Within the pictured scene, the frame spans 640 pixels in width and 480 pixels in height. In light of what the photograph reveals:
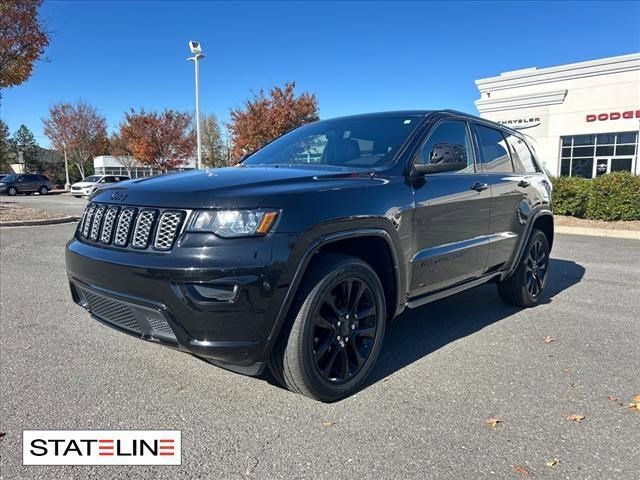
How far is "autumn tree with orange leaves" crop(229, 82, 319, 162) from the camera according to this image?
29.3m

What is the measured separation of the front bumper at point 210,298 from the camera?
7.75 feet

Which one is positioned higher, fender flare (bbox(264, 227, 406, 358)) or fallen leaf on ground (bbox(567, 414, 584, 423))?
fender flare (bbox(264, 227, 406, 358))

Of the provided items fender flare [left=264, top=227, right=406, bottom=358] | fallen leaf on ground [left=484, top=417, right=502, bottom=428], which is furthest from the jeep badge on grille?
fallen leaf on ground [left=484, top=417, right=502, bottom=428]

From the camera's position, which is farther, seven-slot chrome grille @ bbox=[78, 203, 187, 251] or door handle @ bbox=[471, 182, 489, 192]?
door handle @ bbox=[471, 182, 489, 192]

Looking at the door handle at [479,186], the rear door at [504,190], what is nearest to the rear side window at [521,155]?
the rear door at [504,190]

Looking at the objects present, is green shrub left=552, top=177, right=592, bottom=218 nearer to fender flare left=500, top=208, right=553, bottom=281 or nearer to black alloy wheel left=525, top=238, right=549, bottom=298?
black alloy wheel left=525, top=238, right=549, bottom=298

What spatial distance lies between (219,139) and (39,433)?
47.6 meters

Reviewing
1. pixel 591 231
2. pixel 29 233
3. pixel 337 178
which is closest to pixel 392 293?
pixel 337 178

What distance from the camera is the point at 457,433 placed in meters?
2.57

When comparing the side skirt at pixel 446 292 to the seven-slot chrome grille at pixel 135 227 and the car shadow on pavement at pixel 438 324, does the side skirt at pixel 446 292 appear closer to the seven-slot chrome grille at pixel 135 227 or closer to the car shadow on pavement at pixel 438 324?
the car shadow on pavement at pixel 438 324

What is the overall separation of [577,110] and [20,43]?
26.3m

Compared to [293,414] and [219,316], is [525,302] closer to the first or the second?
[293,414]

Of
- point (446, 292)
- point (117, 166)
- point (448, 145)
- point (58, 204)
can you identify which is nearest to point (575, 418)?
point (446, 292)

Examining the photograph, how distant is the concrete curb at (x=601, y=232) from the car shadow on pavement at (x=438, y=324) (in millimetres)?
6640
